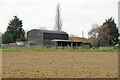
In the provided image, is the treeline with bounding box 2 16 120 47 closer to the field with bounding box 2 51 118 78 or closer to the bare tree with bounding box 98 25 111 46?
the bare tree with bounding box 98 25 111 46

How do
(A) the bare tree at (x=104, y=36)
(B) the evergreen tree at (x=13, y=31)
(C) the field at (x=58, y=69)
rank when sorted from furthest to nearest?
1. (B) the evergreen tree at (x=13, y=31)
2. (A) the bare tree at (x=104, y=36)
3. (C) the field at (x=58, y=69)

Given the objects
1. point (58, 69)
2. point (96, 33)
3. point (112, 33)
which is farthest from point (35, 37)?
point (58, 69)

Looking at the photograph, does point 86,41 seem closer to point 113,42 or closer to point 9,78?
point 113,42

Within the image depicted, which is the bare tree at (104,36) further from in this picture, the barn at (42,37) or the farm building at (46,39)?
the barn at (42,37)

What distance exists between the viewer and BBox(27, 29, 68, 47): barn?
105m

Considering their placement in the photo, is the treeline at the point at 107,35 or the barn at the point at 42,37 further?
the barn at the point at 42,37

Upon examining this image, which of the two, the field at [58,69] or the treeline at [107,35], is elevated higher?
the treeline at [107,35]

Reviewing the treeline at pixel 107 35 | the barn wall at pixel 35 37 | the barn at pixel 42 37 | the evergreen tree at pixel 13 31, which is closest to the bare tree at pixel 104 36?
the treeline at pixel 107 35

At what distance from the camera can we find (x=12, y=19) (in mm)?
112875

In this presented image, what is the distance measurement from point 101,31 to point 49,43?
707 inches

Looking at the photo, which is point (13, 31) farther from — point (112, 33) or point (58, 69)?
point (58, 69)

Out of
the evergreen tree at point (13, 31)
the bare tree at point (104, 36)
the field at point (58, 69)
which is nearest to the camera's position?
the field at point (58, 69)

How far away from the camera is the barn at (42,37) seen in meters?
105

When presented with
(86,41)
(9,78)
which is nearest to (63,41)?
(86,41)
